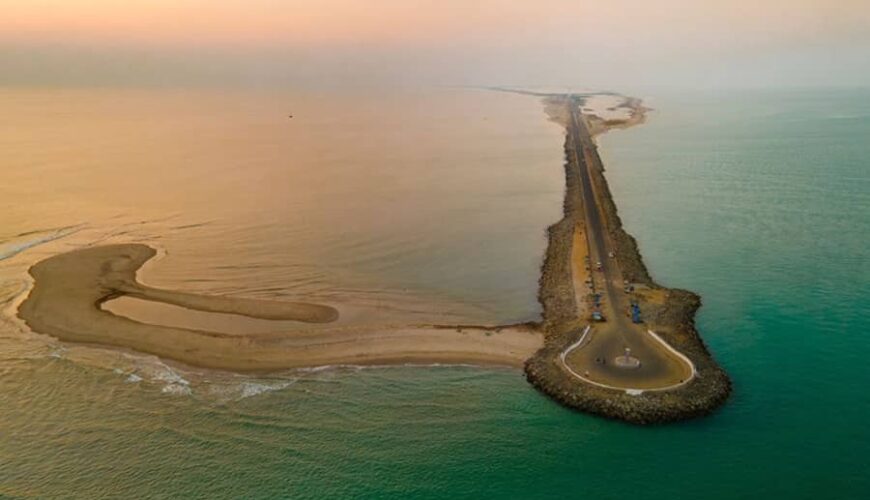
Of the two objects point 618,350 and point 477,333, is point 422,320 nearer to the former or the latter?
point 477,333

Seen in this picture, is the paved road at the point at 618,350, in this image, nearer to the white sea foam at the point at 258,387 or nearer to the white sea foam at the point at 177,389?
the white sea foam at the point at 258,387

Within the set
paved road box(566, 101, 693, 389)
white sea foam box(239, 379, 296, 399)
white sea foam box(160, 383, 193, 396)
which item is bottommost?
white sea foam box(239, 379, 296, 399)

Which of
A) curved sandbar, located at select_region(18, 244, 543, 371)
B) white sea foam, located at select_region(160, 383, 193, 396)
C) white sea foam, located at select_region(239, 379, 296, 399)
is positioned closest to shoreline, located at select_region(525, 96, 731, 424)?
curved sandbar, located at select_region(18, 244, 543, 371)

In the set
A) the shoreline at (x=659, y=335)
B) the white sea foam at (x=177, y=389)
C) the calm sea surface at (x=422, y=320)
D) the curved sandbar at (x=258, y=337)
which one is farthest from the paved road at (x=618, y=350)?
the white sea foam at (x=177, y=389)

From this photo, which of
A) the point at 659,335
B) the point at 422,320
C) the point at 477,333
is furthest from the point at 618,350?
the point at 422,320

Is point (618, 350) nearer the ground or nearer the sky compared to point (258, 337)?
nearer the ground

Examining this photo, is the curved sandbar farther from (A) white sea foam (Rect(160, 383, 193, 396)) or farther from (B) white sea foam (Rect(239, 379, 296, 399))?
(A) white sea foam (Rect(160, 383, 193, 396))

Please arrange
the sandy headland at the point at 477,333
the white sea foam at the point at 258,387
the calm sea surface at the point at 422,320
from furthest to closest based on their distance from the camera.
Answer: the white sea foam at the point at 258,387, the sandy headland at the point at 477,333, the calm sea surface at the point at 422,320
